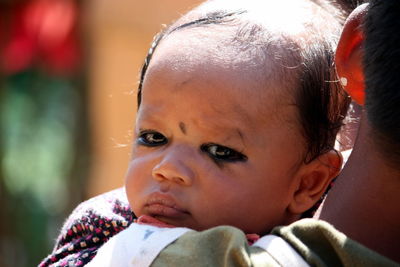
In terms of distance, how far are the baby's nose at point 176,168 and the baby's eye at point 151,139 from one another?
7 cm

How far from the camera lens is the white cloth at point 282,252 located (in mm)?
1537

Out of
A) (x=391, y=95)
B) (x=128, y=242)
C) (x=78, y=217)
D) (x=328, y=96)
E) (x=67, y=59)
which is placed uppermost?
(x=391, y=95)

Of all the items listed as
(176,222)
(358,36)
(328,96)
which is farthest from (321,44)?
(176,222)

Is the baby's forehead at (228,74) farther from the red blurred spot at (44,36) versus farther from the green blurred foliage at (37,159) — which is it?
the green blurred foliage at (37,159)

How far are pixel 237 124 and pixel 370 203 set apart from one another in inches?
15.4

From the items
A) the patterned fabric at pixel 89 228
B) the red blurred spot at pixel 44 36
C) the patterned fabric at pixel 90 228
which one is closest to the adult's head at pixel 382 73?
the patterned fabric at pixel 90 228

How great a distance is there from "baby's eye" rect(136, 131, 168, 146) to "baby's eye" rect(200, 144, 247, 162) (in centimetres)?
11

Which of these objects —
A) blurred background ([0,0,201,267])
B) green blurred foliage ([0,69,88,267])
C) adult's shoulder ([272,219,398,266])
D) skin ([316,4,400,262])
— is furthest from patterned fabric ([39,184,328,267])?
green blurred foliage ([0,69,88,267])

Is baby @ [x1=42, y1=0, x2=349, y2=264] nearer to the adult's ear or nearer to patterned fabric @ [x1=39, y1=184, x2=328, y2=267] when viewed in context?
patterned fabric @ [x1=39, y1=184, x2=328, y2=267]

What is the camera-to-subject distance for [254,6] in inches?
84.1

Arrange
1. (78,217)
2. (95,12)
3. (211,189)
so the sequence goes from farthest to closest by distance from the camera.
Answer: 1. (95,12)
2. (78,217)
3. (211,189)

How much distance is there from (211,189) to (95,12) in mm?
5315

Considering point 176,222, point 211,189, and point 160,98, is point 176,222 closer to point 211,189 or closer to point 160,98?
point 211,189

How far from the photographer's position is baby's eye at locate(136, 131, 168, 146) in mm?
2021
